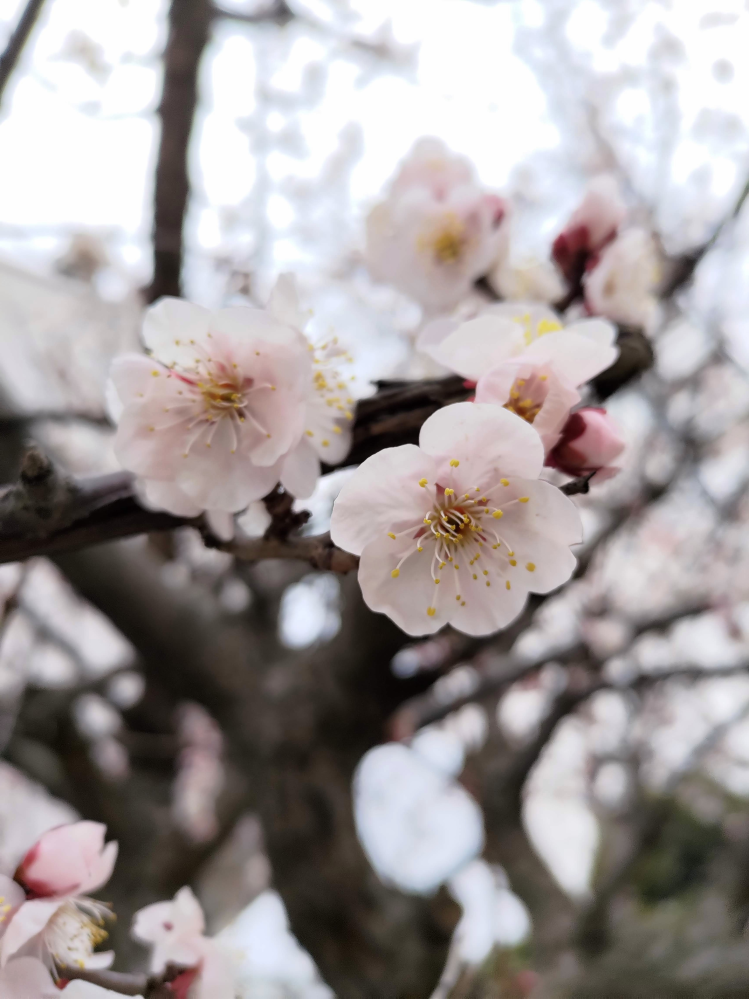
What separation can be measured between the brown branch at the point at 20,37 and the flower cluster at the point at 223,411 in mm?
588

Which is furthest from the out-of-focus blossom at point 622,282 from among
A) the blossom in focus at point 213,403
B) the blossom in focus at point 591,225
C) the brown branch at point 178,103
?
the brown branch at point 178,103

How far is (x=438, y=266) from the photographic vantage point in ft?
2.73

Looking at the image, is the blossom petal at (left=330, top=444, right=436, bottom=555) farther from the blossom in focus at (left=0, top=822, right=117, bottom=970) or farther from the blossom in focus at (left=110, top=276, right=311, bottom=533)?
the blossom in focus at (left=0, top=822, right=117, bottom=970)

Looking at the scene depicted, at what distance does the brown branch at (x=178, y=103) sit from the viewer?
119cm

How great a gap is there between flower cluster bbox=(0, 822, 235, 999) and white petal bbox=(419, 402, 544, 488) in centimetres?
42

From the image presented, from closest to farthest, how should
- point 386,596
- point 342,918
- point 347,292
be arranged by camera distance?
point 386,596 → point 342,918 → point 347,292

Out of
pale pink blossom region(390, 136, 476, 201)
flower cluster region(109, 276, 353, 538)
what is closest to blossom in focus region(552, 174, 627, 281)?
pale pink blossom region(390, 136, 476, 201)

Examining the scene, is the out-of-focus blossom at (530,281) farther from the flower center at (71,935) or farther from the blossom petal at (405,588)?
the flower center at (71,935)

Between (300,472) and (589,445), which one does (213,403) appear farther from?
(589,445)

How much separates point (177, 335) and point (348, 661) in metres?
1.46

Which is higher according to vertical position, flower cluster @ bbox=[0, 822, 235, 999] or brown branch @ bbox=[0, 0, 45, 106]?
brown branch @ bbox=[0, 0, 45, 106]

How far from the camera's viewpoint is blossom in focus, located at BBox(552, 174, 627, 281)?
0.74 metres

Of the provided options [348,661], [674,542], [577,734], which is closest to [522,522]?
[348,661]

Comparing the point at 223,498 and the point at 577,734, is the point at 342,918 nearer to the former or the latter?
the point at 223,498
